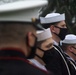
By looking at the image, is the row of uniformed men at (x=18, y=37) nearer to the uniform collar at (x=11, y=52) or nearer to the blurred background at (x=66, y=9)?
the uniform collar at (x=11, y=52)

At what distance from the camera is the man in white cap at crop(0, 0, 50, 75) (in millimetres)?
2983

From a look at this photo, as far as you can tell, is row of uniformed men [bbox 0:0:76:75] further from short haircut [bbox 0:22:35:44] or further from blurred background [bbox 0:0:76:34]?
blurred background [bbox 0:0:76:34]

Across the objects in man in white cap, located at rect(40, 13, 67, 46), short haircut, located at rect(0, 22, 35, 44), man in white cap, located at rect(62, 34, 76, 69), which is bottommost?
man in white cap, located at rect(62, 34, 76, 69)

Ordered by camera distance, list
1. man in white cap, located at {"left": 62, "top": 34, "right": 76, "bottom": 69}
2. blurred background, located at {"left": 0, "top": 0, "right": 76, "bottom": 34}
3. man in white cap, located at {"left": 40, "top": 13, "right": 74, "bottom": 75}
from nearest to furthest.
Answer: man in white cap, located at {"left": 40, "top": 13, "right": 74, "bottom": 75}, man in white cap, located at {"left": 62, "top": 34, "right": 76, "bottom": 69}, blurred background, located at {"left": 0, "top": 0, "right": 76, "bottom": 34}

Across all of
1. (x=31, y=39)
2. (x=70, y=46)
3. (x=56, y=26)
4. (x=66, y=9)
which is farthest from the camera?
(x=66, y=9)

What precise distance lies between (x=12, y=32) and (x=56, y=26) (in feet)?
14.8

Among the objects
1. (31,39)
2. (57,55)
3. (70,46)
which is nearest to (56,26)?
(70,46)

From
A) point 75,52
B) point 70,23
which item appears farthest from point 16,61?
point 70,23

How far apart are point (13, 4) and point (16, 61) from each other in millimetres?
404

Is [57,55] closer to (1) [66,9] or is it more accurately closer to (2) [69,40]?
(2) [69,40]

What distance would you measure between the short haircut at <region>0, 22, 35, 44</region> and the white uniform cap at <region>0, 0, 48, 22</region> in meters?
0.05

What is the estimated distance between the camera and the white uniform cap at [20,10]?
9.90 ft

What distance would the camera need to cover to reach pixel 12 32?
118 inches

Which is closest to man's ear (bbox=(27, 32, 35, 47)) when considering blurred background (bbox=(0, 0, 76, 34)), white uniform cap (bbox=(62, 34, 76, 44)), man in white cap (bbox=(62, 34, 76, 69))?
man in white cap (bbox=(62, 34, 76, 69))
